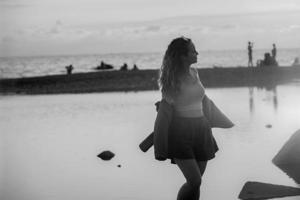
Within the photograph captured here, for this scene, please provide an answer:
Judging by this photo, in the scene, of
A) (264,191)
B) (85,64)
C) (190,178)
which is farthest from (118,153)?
(85,64)

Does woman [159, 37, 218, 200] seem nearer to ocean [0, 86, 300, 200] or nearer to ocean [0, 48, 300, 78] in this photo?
ocean [0, 86, 300, 200]

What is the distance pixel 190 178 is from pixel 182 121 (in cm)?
54

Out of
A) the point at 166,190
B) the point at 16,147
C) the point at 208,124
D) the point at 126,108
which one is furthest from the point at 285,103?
the point at 208,124

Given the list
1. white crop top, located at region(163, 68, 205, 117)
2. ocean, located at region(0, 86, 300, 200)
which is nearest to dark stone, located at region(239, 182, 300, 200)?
ocean, located at region(0, 86, 300, 200)

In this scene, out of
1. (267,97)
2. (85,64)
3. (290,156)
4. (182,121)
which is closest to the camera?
(182,121)

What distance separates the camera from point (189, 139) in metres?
6.20

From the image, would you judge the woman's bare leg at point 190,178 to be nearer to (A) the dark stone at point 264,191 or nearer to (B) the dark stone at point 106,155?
(A) the dark stone at point 264,191

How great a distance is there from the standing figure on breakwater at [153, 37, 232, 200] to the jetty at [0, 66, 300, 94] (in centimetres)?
2369

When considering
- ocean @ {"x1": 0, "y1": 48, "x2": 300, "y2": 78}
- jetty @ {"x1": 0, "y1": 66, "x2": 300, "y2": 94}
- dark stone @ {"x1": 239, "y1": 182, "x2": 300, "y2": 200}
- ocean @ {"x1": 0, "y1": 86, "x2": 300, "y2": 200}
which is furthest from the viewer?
ocean @ {"x1": 0, "y1": 48, "x2": 300, "y2": 78}

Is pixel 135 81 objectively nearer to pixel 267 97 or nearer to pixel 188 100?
pixel 267 97

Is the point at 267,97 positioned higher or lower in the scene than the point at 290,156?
lower

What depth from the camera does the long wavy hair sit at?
6145 mm

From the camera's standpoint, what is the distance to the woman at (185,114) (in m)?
6.13

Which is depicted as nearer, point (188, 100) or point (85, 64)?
point (188, 100)
